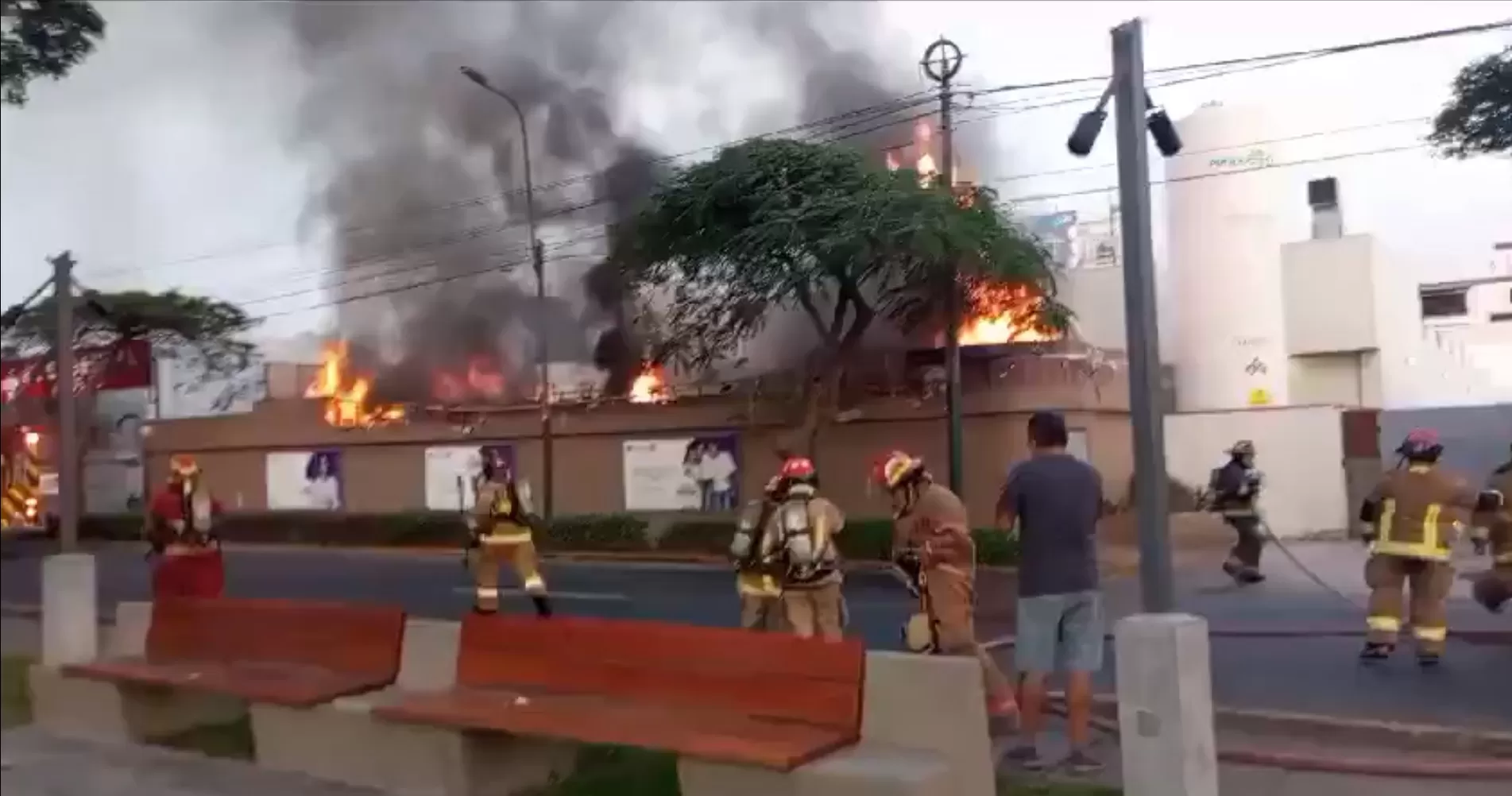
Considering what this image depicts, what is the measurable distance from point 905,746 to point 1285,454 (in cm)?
245

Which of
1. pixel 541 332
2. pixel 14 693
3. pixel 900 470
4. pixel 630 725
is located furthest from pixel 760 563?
pixel 14 693

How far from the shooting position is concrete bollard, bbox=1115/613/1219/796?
3484mm

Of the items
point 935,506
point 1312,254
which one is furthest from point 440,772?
point 1312,254

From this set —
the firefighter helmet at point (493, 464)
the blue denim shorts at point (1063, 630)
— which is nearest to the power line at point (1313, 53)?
the blue denim shorts at point (1063, 630)

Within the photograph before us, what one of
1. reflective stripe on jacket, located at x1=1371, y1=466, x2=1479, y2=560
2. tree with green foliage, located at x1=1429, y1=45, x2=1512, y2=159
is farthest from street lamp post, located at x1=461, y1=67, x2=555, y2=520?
tree with green foliage, located at x1=1429, y1=45, x2=1512, y2=159

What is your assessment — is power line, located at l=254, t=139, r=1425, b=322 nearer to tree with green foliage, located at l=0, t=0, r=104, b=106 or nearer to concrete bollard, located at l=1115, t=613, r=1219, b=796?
concrete bollard, located at l=1115, t=613, r=1219, b=796

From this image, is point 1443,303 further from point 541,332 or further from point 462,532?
point 462,532

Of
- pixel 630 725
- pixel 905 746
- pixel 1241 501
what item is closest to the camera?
pixel 905 746

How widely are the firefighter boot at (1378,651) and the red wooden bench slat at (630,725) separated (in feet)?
10.5

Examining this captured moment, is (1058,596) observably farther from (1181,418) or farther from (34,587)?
(34,587)

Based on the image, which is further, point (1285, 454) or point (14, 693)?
point (14, 693)

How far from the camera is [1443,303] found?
4.92 metres

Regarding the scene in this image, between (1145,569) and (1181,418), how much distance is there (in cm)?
208

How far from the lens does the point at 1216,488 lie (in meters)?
5.54
